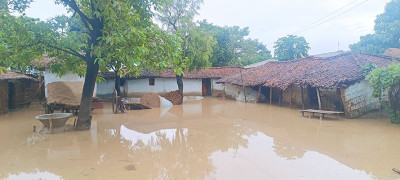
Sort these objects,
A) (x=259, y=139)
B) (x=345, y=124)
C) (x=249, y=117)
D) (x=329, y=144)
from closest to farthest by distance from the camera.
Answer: (x=329, y=144)
(x=259, y=139)
(x=345, y=124)
(x=249, y=117)

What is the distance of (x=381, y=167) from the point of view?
528 cm

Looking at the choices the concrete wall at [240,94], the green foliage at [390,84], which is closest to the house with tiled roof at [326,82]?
the green foliage at [390,84]

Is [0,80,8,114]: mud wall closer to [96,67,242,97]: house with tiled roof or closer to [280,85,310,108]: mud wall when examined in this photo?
[96,67,242,97]: house with tiled roof

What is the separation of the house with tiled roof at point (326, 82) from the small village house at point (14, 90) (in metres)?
14.9

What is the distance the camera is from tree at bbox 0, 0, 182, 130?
271 inches

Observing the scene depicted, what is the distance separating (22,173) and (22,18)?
4.80 metres

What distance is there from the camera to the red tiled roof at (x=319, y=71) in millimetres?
11734

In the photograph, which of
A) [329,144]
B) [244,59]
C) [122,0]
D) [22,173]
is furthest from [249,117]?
[244,59]

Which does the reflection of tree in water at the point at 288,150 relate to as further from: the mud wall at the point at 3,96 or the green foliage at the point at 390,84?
the mud wall at the point at 3,96

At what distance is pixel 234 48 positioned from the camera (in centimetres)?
3522

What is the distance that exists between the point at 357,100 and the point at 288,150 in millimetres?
6940

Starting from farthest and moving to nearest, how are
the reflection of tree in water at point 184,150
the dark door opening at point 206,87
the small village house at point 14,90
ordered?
the dark door opening at point 206,87
the small village house at point 14,90
the reflection of tree in water at point 184,150

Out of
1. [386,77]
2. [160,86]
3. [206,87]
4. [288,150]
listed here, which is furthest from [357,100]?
[206,87]

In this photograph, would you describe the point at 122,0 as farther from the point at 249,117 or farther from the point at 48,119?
the point at 249,117
